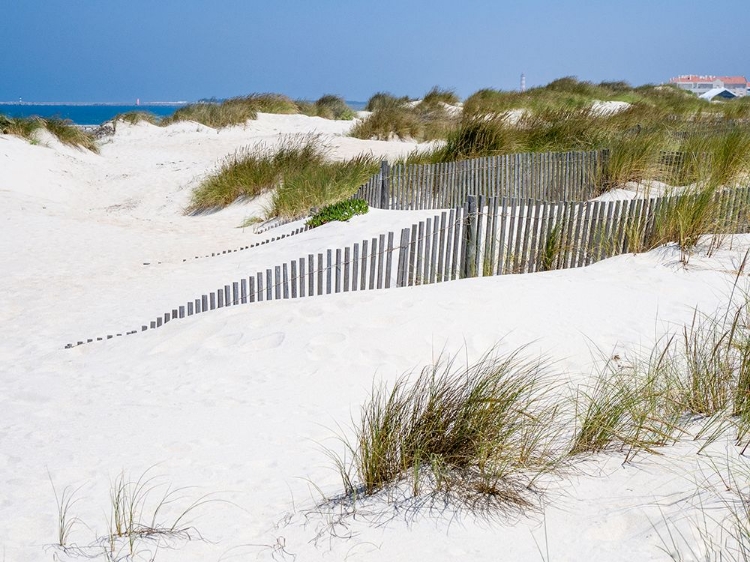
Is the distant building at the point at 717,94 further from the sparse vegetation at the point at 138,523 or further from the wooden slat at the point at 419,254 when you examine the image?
the sparse vegetation at the point at 138,523

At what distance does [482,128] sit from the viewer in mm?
12125

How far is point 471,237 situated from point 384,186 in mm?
3573

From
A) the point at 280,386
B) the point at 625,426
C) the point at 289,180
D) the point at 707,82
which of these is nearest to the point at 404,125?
the point at 289,180

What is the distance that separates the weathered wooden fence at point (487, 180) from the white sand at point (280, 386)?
769 millimetres

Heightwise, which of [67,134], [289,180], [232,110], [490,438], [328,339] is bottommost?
[328,339]

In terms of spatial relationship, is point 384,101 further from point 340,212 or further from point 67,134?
point 340,212

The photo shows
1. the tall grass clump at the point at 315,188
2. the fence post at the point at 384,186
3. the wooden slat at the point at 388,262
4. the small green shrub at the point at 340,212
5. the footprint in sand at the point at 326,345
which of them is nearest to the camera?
the footprint in sand at the point at 326,345

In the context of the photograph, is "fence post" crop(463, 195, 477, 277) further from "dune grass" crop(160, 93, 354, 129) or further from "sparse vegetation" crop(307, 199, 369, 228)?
"dune grass" crop(160, 93, 354, 129)

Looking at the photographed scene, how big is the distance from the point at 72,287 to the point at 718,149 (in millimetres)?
8679

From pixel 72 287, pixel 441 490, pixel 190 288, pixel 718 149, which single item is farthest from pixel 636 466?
pixel 718 149

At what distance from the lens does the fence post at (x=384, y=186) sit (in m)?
9.80

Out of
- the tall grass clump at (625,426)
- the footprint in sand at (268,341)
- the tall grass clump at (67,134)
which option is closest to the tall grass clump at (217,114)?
the tall grass clump at (67,134)

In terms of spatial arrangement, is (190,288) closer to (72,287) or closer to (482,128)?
(72,287)

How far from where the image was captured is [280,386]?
4.29 m
